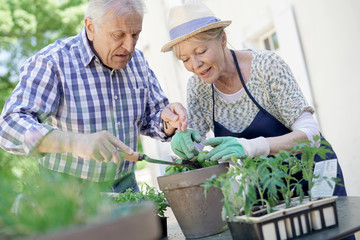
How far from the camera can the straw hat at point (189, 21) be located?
2.08m

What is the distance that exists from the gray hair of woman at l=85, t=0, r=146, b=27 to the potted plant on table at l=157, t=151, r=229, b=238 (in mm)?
889

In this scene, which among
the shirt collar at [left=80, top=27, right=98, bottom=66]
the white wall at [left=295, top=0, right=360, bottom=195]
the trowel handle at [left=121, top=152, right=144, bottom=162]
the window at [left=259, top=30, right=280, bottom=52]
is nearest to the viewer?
the trowel handle at [left=121, top=152, right=144, bottom=162]

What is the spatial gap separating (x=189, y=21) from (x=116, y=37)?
371 mm

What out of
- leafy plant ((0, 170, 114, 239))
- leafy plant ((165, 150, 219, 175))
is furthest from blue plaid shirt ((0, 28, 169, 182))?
leafy plant ((0, 170, 114, 239))

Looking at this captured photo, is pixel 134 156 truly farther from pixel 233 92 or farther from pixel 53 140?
pixel 233 92

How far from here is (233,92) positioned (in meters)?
2.29

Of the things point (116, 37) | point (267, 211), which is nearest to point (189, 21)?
point (116, 37)

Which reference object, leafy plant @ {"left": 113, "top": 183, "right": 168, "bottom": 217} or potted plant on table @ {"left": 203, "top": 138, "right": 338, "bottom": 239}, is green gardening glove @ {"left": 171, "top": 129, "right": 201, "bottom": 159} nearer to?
leafy plant @ {"left": 113, "top": 183, "right": 168, "bottom": 217}

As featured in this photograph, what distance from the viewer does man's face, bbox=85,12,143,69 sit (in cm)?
209

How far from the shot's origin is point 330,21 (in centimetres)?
437

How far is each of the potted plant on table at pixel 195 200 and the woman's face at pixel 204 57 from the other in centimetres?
66

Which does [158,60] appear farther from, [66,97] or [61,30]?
[66,97]

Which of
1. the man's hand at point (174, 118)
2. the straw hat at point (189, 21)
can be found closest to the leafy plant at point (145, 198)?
the man's hand at point (174, 118)

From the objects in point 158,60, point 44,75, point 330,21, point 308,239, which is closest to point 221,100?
point 44,75
